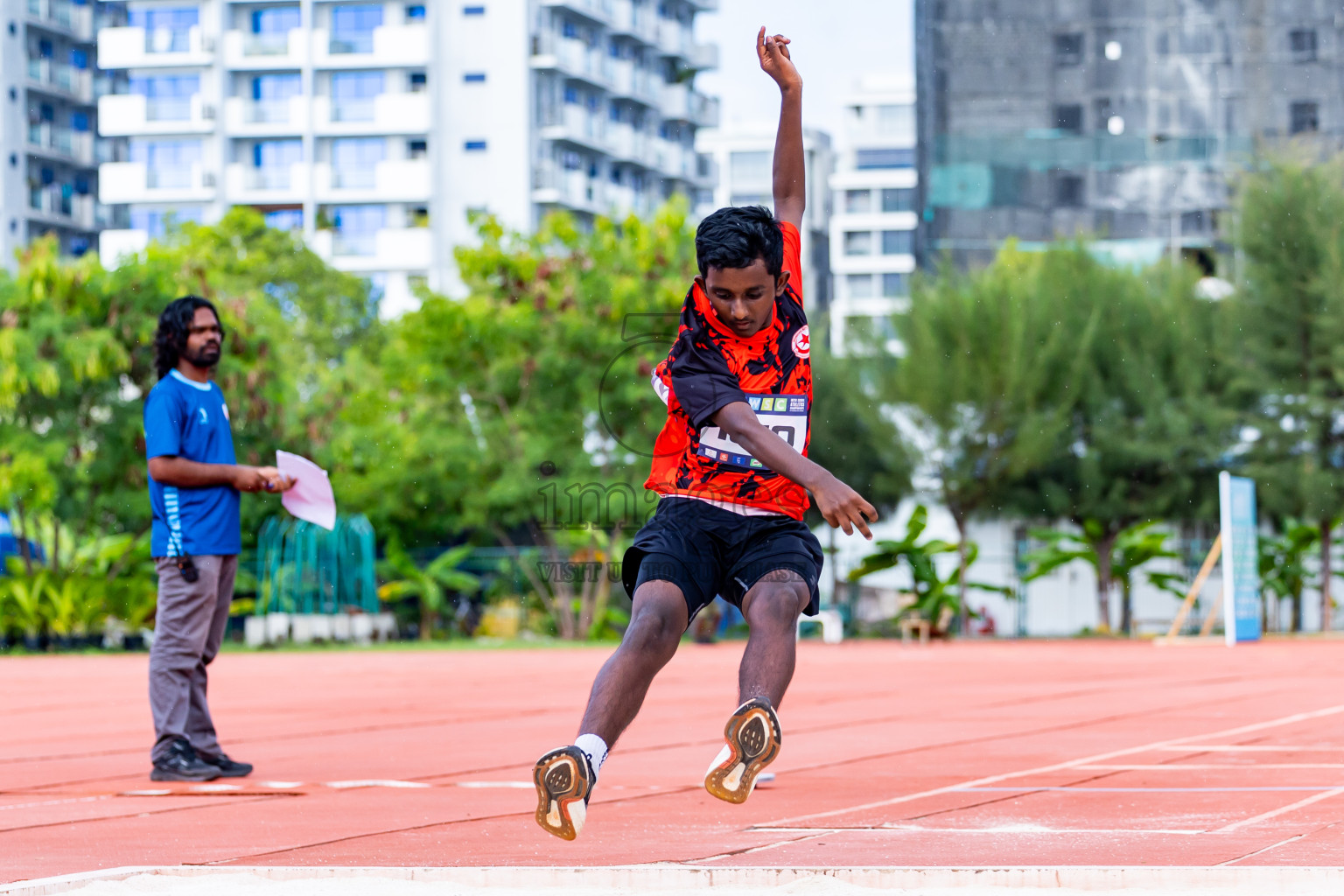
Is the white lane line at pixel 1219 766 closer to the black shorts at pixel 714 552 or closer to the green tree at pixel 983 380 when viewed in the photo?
the black shorts at pixel 714 552

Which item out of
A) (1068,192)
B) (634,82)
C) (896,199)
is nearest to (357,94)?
(634,82)

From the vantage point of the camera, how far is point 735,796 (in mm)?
4246

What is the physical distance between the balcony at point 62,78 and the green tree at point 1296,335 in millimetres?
58406

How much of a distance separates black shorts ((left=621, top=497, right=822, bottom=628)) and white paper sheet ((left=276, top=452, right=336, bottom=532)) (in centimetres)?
301

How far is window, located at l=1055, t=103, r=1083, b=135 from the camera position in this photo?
47.9m

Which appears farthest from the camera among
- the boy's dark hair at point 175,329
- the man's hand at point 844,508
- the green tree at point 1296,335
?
the green tree at point 1296,335

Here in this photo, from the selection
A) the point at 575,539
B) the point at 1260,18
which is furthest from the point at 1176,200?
the point at 575,539

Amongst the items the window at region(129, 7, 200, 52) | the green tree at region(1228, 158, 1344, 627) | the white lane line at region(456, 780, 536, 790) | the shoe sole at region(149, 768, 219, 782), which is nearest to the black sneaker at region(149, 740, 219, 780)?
the shoe sole at region(149, 768, 219, 782)

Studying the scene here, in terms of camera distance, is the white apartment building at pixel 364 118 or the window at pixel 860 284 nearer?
the white apartment building at pixel 364 118

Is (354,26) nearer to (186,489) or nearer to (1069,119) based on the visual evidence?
(1069,119)

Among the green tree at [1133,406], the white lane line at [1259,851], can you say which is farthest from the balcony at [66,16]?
the white lane line at [1259,851]

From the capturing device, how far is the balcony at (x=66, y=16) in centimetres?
7581

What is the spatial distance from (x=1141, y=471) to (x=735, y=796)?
2703cm

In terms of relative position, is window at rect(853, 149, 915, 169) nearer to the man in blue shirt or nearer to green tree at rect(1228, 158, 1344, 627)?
green tree at rect(1228, 158, 1344, 627)
